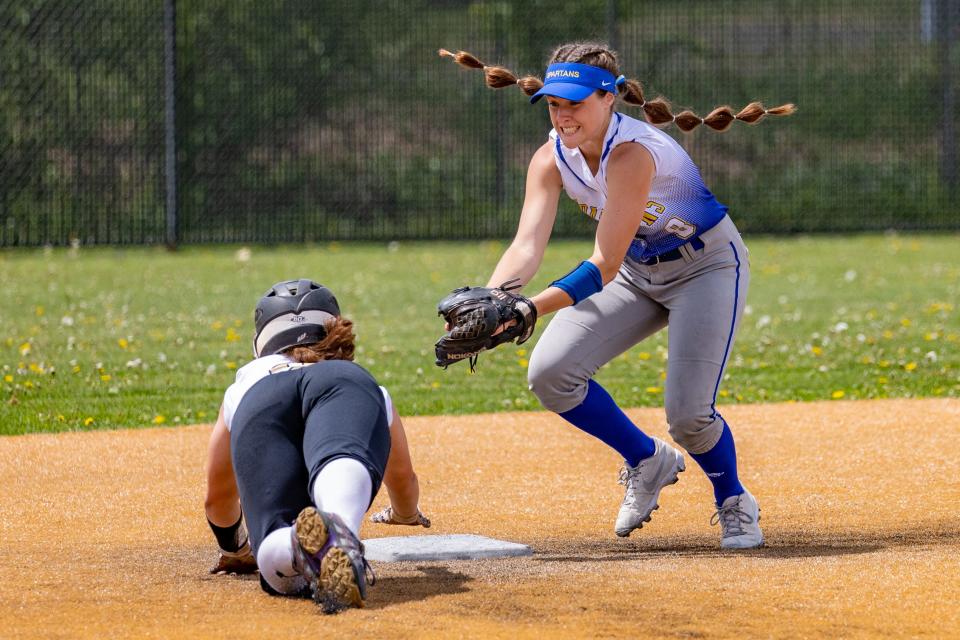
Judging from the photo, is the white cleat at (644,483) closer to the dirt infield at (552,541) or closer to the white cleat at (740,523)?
the dirt infield at (552,541)

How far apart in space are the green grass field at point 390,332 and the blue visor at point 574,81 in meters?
3.85

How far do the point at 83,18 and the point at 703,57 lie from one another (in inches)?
312

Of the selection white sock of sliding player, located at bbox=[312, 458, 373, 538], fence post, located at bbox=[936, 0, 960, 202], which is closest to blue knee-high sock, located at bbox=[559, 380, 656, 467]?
white sock of sliding player, located at bbox=[312, 458, 373, 538]

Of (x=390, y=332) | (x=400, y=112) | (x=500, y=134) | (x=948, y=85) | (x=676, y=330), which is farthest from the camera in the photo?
(x=948, y=85)

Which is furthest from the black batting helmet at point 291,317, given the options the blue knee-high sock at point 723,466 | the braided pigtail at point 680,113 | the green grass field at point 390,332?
the green grass field at point 390,332

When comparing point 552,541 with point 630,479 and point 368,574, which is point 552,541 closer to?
point 630,479

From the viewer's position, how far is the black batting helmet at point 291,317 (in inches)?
178

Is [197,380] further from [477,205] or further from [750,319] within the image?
[477,205]

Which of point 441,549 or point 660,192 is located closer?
point 441,549

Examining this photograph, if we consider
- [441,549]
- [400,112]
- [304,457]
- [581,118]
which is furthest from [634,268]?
[400,112]

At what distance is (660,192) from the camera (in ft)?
16.4

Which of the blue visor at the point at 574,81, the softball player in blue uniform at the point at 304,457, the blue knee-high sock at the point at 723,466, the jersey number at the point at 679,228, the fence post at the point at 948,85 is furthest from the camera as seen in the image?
the fence post at the point at 948,85

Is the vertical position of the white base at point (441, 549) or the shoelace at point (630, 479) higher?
the shoelace at point (630, 479)

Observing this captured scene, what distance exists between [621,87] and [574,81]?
0.32 metres
